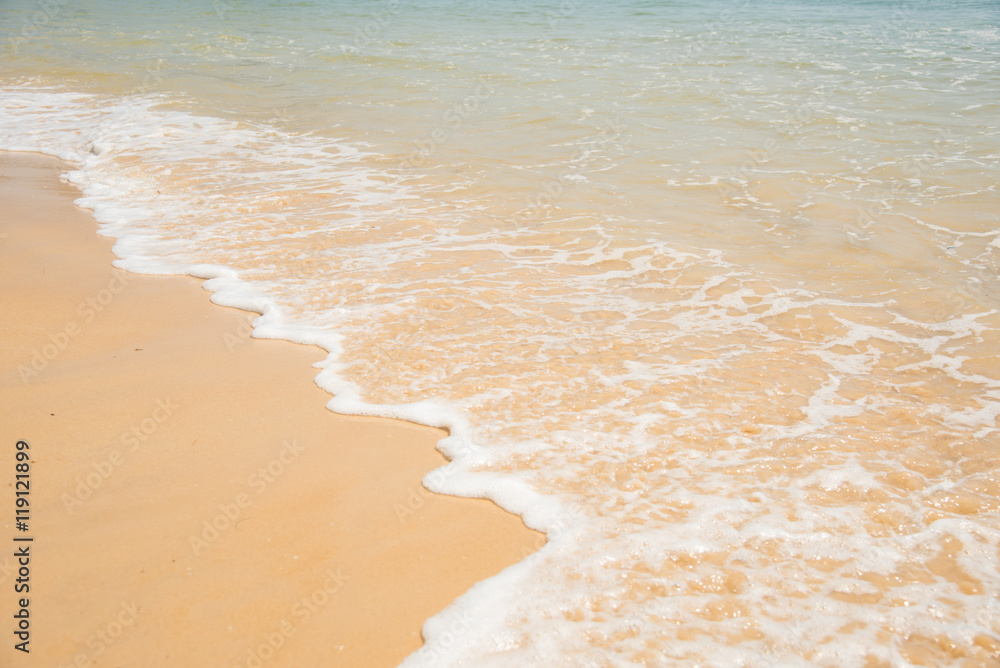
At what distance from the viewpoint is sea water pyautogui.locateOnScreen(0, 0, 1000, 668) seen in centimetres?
262

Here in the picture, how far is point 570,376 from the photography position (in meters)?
4.01

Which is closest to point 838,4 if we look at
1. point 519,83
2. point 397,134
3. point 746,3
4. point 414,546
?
point 746,3

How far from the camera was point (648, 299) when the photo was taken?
5031 millimetres

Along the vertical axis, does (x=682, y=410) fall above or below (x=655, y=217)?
below

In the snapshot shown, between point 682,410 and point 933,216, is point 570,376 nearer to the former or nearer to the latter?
point 682,410

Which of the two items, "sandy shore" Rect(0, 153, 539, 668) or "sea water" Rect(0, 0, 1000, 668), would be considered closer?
"sandy shore" Rect(0, 153, 539, 668)

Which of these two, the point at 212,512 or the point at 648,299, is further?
the point at 648,299

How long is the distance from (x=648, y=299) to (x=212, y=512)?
3.19 metres

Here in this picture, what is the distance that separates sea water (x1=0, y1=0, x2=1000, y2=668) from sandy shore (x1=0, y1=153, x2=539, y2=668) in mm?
214

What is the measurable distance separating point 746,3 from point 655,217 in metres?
18.4

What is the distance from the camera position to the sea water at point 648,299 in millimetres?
2625

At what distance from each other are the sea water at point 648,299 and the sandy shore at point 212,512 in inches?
8.4

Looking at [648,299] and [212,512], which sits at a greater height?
[648,299]

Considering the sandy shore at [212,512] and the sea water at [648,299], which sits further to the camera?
the sea water at [648,299]
